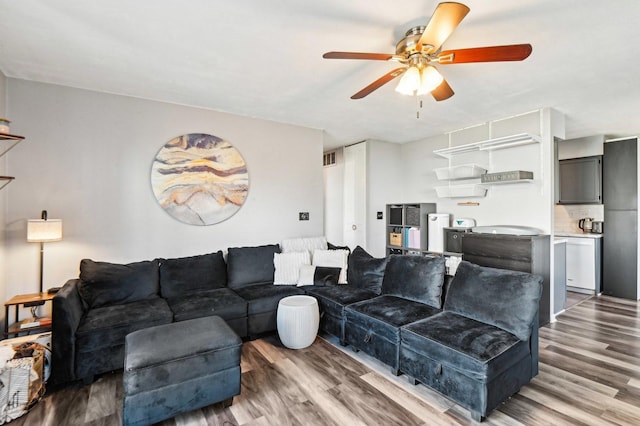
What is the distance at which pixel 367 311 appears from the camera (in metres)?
2.75

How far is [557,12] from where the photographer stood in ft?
6.20

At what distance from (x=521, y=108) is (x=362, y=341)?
326 cm

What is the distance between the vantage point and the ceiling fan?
156 cm

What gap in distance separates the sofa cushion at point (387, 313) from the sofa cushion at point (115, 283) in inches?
79.1

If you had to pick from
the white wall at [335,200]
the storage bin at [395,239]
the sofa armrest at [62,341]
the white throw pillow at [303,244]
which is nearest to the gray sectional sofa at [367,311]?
the sofa armrest at [62,341]

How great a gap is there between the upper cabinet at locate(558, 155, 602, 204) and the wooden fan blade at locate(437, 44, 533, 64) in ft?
14.7

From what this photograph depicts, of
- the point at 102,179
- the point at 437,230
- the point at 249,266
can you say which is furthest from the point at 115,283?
the point at 437,230

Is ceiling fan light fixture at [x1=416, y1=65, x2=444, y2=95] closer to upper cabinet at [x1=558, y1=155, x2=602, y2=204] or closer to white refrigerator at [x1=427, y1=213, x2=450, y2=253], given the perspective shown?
white refrigerator at [x1=427, y1=213, x2=450, y2=253]

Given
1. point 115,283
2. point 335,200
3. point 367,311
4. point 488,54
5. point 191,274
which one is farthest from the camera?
point 335,200

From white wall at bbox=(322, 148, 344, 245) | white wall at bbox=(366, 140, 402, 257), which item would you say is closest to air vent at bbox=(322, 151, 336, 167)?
white wall at bbox=(322, 148, 344, 245)

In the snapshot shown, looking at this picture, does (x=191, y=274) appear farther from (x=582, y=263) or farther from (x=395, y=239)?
(x=582, y=263)

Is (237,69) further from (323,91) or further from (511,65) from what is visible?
(511,65)

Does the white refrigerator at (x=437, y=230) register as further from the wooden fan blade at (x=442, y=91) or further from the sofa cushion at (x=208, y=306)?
the sofa cushion at (x=208, y=306)

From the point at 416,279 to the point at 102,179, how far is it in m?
3.36
